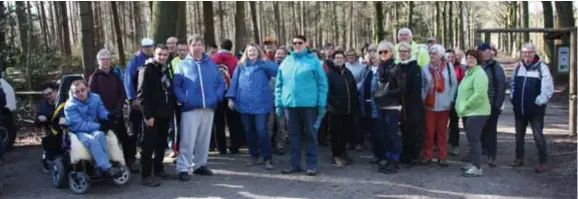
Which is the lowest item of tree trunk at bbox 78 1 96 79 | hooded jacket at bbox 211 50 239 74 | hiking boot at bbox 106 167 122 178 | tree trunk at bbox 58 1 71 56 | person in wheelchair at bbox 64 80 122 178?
hiking boot at bbox 106 167 122 178

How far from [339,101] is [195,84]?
208 centimetres

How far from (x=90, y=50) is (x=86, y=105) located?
4.48 m

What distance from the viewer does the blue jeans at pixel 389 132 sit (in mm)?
7312

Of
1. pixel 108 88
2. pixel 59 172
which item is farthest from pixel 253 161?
pixel 59 172

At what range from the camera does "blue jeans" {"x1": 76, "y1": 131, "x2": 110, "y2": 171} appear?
6.46 metres

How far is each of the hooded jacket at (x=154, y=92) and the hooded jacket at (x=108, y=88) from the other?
0.94 metres

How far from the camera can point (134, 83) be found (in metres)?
7.02

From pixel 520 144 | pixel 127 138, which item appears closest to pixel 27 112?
pixel 127 138

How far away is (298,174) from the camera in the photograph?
23.9 ft

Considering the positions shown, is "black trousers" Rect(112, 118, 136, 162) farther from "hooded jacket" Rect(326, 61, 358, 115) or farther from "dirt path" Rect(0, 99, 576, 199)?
"hooded jacket" Rect(326, 61, 358, 115)

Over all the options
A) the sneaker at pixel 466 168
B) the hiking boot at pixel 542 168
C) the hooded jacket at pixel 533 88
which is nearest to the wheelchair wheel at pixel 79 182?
the sneaker at pixel 466 168

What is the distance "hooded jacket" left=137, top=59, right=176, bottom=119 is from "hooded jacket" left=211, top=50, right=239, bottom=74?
1.92 metres

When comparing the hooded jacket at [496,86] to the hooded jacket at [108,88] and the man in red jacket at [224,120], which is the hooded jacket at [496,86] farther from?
the hooded jacket at [108,88]

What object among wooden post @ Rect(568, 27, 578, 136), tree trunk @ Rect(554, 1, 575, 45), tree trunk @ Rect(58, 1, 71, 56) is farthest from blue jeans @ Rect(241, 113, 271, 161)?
tree trunk @ Rect(58, 1, 71, 56)
